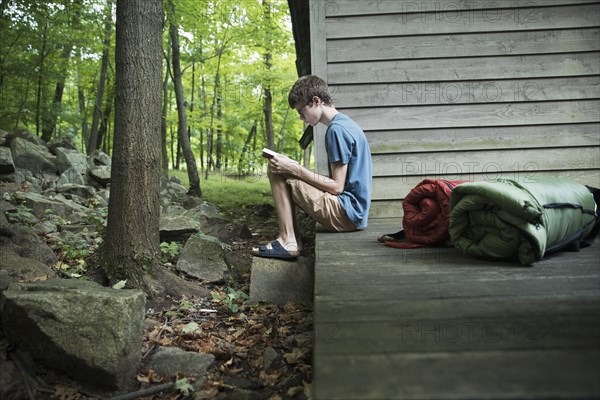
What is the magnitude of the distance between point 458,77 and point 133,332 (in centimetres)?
415

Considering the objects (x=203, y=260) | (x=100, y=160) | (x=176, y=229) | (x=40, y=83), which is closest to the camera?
(x=203, y=260)

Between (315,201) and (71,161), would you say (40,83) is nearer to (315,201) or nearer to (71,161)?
(71,161)

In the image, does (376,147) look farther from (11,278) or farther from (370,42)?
(11,278)

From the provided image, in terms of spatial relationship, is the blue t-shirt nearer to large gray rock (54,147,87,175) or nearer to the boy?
the boy

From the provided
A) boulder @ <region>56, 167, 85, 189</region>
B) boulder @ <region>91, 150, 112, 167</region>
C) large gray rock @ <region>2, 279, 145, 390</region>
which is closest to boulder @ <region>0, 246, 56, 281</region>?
large gray rock @ <region>2, 279, 145, 390</region>

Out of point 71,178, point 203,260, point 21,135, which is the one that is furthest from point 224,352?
point 21,135

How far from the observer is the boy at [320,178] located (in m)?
3.74

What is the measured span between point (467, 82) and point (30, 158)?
304 inches

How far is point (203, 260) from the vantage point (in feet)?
15.0

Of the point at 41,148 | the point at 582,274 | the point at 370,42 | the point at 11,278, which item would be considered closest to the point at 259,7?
the point at 41,148

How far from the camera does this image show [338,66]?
4.94m

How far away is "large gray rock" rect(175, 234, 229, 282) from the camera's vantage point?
4.47 m

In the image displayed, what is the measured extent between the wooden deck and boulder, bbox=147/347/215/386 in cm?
99

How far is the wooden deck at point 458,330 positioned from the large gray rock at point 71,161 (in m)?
7.57
